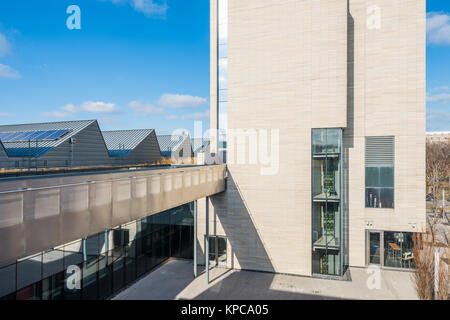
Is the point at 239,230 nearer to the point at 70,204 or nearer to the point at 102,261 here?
the point at 102,261

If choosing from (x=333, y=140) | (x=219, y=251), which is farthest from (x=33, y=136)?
(x=333, y=140)

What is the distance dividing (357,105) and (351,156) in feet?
9.87

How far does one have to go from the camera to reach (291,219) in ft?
53.9

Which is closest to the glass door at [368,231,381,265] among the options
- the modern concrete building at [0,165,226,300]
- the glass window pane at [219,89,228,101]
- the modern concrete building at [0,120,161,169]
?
the modern concrete building at [0,165,226,300]

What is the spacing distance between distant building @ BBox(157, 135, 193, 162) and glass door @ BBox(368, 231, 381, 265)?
29.5 meters

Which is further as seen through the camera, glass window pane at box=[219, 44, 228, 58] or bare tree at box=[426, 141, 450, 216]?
bare tree at box=[426, 141, 450, 216]

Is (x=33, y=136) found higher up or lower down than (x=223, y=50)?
lower down

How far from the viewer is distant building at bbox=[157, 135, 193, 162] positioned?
43.3 metres

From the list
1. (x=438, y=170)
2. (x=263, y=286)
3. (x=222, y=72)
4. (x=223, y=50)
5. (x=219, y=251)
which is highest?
(x=223, y=50)

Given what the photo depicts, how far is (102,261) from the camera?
1399cm

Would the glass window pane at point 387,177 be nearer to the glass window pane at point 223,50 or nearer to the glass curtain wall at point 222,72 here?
the glass curtain wall at point 222,72

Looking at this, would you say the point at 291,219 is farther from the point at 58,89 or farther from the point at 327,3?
the point at 58,89

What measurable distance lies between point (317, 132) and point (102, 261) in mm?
12715

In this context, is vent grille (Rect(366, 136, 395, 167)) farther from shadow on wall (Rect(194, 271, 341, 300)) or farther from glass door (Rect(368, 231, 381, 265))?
shadow on wall (Rect(194, 271, 341, 300))
